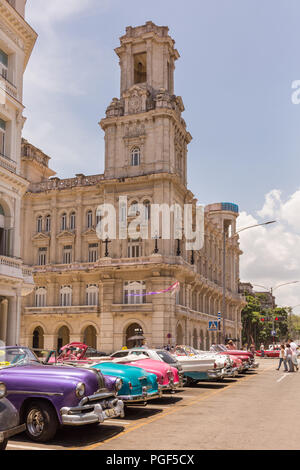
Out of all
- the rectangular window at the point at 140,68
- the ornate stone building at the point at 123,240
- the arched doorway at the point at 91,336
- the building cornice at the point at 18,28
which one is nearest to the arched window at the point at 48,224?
the ornate stone building at the point at 123,240

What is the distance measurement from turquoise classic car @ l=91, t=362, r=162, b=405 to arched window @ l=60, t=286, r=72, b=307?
3774cm

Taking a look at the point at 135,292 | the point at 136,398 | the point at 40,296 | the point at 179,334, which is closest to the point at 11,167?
the point at 136,398

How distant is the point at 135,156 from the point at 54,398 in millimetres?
41242

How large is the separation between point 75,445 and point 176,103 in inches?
1793

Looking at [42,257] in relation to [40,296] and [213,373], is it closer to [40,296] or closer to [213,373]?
[40,296]

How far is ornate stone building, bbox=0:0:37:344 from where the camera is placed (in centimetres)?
2539

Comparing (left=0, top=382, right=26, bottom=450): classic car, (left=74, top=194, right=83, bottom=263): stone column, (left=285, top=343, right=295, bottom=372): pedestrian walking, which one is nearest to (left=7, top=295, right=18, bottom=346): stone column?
(left=285, top=343, right=295, bottom=372): pedestrian walking

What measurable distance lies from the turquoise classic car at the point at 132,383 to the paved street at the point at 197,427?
49cm

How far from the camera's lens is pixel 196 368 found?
2045cm

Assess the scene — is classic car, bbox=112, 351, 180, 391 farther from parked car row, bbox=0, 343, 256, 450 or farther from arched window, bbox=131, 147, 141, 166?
arched window, bbox=131, 147, 141, 166

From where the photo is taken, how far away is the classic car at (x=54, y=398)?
31.7 feet

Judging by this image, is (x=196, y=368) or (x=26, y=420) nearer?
(x=26, y=420)
